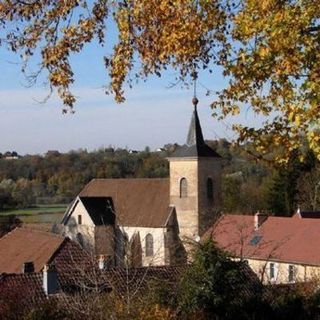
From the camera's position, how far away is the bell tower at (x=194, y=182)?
44781mm

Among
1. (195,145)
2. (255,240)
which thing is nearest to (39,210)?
(195,145)

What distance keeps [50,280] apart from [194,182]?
23140mm

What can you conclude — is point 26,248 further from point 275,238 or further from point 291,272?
point 275,238

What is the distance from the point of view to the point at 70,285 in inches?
918

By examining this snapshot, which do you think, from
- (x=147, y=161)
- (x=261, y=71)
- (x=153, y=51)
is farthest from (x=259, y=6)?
(x=147, y=161)

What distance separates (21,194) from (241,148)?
263ft

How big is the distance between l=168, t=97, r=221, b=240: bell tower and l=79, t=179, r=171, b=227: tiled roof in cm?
120

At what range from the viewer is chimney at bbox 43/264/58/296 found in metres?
22.5

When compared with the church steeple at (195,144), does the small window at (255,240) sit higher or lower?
lower

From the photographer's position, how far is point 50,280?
22609 mm

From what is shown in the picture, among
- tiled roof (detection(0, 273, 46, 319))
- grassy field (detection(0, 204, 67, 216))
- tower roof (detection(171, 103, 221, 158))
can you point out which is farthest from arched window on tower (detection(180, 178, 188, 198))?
grassy field (detection(0, 204, 67, 216))

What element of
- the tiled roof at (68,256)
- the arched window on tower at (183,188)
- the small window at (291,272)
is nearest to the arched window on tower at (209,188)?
the arched window on tower at (183,188)

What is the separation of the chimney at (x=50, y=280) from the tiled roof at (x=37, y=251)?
4.07m

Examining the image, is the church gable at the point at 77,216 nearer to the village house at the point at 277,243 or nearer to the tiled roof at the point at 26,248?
the village house at the point at 277,243
